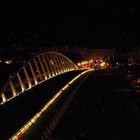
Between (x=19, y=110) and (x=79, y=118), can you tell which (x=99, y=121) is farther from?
(x=19, y=110)

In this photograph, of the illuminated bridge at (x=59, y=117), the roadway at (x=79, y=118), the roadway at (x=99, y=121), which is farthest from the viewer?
the roadway at (x=99, y=121)

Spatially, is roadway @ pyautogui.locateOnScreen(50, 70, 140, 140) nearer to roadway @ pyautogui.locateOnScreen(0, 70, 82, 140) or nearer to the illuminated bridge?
the illuminated bridge

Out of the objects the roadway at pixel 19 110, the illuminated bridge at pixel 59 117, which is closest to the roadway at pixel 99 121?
the illuminated bridge at pixel 59 117

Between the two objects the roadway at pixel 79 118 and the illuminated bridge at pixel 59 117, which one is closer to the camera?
the illuminated bridge at pixel 59 117

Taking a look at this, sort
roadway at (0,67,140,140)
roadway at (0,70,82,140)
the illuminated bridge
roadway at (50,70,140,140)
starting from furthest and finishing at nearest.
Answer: roadway at (50,70,140,140) < roadway at (0,67,140,140) < the illuminated bridge < roadway at (0,70,82,140)

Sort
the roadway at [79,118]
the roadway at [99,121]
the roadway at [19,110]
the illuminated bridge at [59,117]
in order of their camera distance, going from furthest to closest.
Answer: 1. the roadway at [99,121]
2. the roadway at [79,118]
3. the illuminated bridge at [59,117]
4. the roadway at [19,110]

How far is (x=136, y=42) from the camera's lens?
93.4 meters

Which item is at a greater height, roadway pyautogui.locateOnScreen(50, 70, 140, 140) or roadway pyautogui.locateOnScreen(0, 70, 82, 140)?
roadway pyautogui.locateOnScreen(0, 70, 82, 140)

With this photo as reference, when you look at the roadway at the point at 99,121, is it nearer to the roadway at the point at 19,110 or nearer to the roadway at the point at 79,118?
the roadway at the point at 79,118

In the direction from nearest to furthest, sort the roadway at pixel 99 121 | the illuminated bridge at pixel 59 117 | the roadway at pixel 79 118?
the illuminated bridge at pixel 59 117 < the roadway at pixel 79 118 < the roadway at pixel 99 121

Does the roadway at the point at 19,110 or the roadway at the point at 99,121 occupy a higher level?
the roadway at the point at 19,110

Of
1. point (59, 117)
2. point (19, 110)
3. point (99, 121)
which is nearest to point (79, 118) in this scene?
point (99, 121)

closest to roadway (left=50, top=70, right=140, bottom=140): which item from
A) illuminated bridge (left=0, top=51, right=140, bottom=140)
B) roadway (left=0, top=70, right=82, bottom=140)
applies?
illuminated bridge (left=0, top=51, right=140, bottom=140)

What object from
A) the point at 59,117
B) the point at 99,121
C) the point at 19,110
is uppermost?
the point at 19,110
